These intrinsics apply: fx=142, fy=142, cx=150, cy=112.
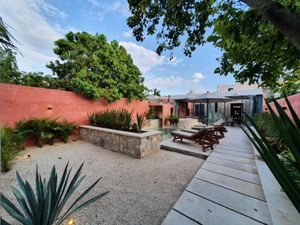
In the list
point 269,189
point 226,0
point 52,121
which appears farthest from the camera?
point 52,121

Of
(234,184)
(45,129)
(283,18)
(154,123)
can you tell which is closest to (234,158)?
(234,184)

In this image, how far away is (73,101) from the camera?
7836mm

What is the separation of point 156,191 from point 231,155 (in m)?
3.42

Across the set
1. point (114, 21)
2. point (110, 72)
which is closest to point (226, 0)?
point (114, 21)

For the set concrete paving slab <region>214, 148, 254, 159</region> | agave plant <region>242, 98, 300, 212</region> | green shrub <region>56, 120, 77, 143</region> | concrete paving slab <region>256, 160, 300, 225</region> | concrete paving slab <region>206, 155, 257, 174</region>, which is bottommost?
concrete paving slab <region>214, 148, 254, 159</region>

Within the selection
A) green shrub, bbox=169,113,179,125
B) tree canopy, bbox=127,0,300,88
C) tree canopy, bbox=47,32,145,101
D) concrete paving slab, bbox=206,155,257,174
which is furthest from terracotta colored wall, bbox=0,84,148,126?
green shrub, bbox=169,113,179,125

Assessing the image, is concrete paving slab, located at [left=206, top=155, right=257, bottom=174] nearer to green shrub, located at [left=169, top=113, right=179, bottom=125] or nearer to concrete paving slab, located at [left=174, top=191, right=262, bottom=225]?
concrete paving slab, located at [left=174, top=191, right=262, bottom=225]

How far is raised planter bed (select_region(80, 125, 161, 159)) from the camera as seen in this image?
518cm

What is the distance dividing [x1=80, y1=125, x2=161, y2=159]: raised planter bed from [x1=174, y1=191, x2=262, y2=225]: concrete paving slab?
8.99ft

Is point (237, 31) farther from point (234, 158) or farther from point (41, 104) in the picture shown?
point (41, 104)

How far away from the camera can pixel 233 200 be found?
2598 mm

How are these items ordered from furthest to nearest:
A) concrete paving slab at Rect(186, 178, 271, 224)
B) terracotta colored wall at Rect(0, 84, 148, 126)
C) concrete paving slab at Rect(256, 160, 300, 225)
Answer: terracotta colored wall at Rect(0, 84, 148, 126), concrete paving slab at Rect(186, 178, 271, 224), concrete paving slab at Rect(256, 160, 300, 225)

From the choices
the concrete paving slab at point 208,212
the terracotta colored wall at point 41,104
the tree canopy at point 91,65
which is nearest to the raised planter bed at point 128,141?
the terracotta colored wall at point 41,104

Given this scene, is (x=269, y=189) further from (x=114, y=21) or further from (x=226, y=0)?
(x=114, y=21)
